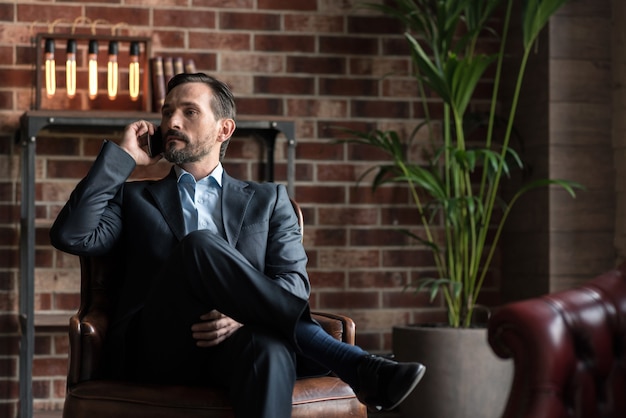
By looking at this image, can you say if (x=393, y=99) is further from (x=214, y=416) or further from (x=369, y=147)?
(x=214, y=416)

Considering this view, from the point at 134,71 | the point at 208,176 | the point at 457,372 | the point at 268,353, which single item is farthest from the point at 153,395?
the point at 134,71

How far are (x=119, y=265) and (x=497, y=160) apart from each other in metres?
1.75

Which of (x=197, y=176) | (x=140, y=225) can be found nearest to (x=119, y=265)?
(x=140, y=225)

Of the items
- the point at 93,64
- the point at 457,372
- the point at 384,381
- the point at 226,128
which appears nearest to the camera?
the point at 384,381

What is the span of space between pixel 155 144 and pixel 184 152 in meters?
0.09

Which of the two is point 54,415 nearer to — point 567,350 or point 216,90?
point 216,90

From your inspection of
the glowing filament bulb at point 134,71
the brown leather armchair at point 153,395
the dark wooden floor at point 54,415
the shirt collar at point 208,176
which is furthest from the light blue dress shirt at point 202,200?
the dark wooden floor at point 54,415

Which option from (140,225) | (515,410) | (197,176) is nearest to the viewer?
(515,410)

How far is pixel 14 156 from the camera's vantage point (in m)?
3.97

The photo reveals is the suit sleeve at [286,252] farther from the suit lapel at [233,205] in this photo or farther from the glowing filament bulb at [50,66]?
the glowing filament bulb at [50,66]

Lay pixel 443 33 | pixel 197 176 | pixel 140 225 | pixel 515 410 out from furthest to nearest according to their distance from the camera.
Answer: pixel 443 33
pixel 197 176
pixel 140 225
pixel 515 410

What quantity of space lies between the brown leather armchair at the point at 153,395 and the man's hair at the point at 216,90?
0.75m

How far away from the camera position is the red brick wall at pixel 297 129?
13.0 ft

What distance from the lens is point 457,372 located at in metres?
3.71
